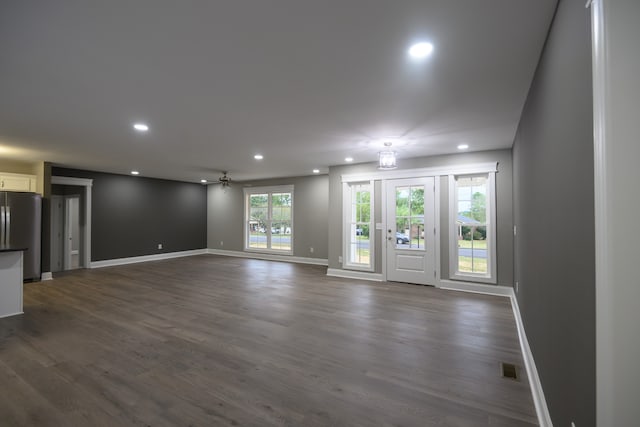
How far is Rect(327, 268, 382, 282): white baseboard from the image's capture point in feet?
20.3

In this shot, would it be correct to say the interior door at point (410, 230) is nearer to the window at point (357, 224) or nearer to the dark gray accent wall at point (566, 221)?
the window at point (357, 224)

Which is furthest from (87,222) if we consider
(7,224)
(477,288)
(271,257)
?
(477,288)

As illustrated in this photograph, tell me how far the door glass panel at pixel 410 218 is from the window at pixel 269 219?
12.6ft

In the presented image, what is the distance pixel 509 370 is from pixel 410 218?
3.52 m

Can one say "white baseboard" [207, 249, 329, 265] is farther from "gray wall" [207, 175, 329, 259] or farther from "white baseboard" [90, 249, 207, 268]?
"white baseboard" [90, 249, 207, 268]

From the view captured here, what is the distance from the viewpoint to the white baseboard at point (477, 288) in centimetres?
506

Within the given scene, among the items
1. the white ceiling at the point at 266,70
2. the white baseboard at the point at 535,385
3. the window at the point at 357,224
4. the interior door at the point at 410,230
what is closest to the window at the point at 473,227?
the interior door at the point at 410,230

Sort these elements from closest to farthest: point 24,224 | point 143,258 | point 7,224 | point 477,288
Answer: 1. point 477,288
2. point 7,224
3. point 24,224
4. point 143,258

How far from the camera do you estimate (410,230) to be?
19.3 ft

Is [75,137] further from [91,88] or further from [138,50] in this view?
[138,50]

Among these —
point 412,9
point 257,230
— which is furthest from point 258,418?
point 257,230

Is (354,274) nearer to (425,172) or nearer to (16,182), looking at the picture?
(425,172)

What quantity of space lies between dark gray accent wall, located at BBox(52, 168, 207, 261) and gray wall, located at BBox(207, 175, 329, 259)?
0.86m

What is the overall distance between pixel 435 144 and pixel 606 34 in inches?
158
